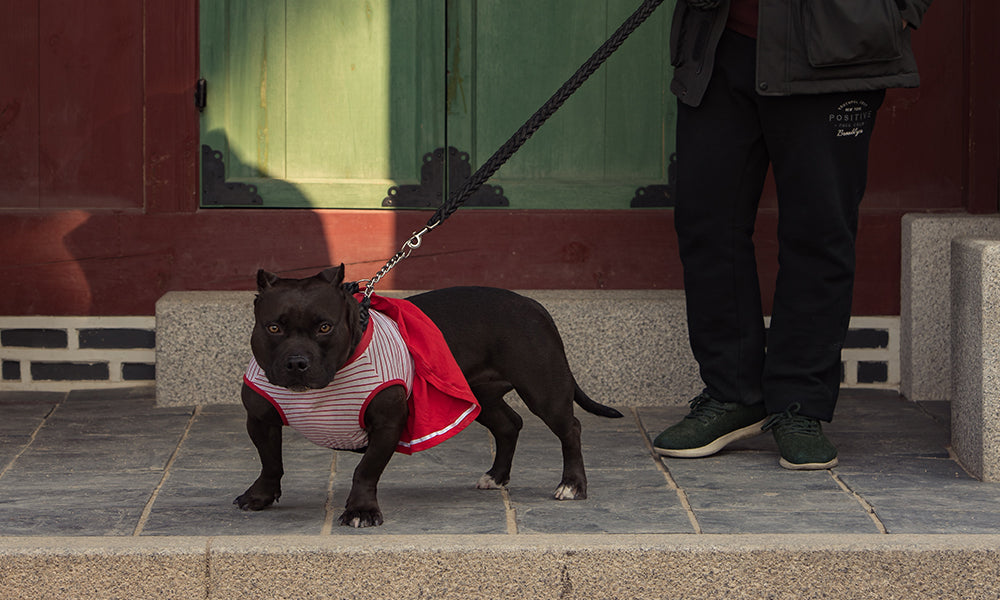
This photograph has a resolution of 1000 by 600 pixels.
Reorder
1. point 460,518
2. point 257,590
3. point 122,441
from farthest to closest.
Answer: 1. point 122,441
2. point 460,518
3. point 257,590

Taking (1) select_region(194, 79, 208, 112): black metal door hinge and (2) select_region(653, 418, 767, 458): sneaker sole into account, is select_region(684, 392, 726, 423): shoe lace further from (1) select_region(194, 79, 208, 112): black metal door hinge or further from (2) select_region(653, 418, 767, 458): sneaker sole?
(1) select_region(194, 79, 208, 112): black metal door hinge

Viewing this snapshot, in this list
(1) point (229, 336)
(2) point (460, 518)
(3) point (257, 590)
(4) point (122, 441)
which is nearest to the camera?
(3) point (257, 590)

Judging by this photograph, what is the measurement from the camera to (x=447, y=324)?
3.91 meters

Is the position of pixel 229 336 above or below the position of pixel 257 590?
above

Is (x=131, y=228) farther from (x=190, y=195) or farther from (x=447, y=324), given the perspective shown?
(x=447, y=324)

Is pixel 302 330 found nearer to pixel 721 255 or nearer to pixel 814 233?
pixel 721 255

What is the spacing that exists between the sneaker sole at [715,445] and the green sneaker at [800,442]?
0.11 m

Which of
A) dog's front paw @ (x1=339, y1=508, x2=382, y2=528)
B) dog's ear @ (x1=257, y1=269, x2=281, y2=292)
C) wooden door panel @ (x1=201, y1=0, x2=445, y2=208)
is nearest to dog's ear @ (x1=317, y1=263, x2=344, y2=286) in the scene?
dog's ear @ (x1=257, y1=269, x2=281, y2=292)

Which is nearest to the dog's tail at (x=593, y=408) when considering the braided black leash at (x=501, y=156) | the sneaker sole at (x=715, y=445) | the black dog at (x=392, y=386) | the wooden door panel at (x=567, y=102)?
the black dog at (x=392, y=386)

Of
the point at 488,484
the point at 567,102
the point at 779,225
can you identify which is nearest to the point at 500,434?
the point at 488,484

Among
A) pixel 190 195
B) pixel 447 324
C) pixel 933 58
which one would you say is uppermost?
pixel 933 58

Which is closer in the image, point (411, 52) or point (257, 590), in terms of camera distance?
point (257, 590)

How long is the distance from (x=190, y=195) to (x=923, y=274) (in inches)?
128

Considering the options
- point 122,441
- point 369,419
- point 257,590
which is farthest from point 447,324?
point 122,441
